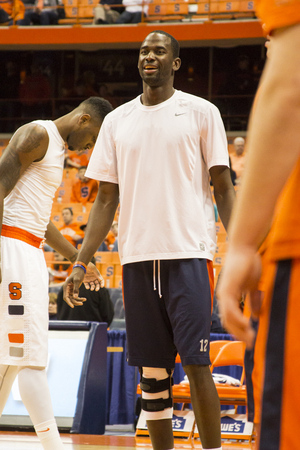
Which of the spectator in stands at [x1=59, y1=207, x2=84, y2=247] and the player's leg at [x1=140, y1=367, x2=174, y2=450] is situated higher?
the player's leg at [x1=140, y1=367, x2=174, y2=450]

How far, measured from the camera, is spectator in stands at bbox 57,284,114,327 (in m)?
6.09

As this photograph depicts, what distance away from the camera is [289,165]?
779 millimetres

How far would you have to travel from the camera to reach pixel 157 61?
2535 millimetres

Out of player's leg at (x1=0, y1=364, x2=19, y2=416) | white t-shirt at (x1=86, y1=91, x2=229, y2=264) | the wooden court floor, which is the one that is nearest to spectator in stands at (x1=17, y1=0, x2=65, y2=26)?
the wooden court floor

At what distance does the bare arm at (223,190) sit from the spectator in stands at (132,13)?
10.9 meters

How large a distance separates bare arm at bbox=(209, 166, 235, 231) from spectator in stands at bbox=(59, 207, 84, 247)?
6.93 meters

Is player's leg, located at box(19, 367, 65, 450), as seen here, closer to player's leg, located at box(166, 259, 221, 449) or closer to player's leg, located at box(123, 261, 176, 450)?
player's leg, located at box(123, 261, 176, 450)

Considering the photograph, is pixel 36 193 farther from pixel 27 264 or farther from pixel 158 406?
pixel 158 406

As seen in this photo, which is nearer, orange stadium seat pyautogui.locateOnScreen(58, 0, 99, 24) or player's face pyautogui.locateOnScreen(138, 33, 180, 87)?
player's face pyautogui.locateOnScreen(138, 33, 180, 87)

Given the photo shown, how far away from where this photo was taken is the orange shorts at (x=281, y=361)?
0.78 meters

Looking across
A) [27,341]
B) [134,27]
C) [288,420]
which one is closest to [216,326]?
[27,341]

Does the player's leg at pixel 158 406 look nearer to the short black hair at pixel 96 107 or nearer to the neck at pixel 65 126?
the neck at pixel 65 126

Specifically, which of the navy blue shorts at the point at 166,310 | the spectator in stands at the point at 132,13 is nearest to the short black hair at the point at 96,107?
the navy blue shorts at the point at 166,310

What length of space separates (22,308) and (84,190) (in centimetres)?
885
